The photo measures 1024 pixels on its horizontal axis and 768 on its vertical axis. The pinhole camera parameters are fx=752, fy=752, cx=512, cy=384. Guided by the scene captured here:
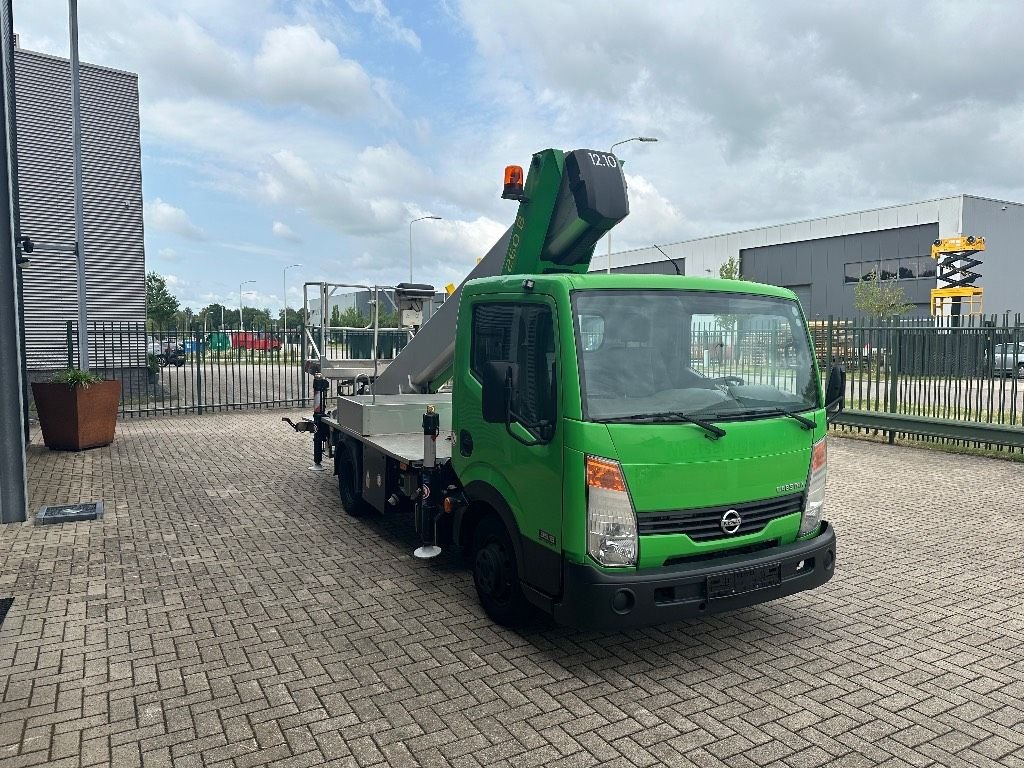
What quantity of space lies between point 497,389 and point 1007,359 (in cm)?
1023

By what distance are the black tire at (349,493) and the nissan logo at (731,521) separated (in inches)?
169

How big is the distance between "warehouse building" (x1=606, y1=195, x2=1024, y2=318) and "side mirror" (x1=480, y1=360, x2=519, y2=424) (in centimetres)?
3435

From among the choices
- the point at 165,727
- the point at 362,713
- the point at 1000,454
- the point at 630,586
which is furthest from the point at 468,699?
the point at 1000,454

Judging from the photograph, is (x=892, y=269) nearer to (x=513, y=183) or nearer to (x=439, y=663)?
(x=513, y=183)

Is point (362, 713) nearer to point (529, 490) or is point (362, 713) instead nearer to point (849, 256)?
point (529, 490)

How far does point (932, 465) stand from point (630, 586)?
29.1 ft

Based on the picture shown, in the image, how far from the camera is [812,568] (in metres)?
4.48

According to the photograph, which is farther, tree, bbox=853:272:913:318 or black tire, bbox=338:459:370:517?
tree, bbox=853:272:913:318

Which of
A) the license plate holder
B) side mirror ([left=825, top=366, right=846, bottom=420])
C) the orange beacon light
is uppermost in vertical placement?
the orange beacon light

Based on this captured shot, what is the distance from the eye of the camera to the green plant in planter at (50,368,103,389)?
1167 centimetres

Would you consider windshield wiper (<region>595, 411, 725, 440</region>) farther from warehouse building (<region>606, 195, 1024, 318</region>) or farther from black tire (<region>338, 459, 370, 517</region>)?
warehouse building (<region>606, 195, 1024, 318</region>)

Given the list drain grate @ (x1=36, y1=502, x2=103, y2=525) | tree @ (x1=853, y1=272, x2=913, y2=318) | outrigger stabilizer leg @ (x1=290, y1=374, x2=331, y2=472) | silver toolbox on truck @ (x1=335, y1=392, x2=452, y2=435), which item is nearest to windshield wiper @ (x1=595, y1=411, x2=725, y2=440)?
silver toolbox on truck @ (x1=335, y1=392, x2=452, y2=435)

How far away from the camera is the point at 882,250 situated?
45.8 m

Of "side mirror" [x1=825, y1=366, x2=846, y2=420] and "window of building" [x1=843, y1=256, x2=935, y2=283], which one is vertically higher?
"window of building" [x1=843, y1=256, x2=935, y2=283]
